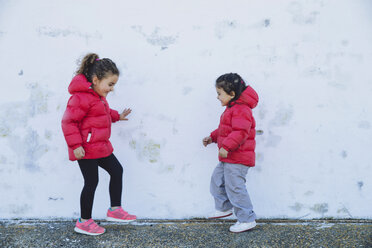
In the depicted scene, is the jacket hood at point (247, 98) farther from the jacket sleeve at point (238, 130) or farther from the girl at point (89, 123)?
the girl at point (89, 123)

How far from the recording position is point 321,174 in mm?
3141

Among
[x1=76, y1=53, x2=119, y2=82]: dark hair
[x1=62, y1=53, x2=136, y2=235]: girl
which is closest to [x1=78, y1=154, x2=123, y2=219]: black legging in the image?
[x1=62, y1=53, x2=136, y2=235]: girl

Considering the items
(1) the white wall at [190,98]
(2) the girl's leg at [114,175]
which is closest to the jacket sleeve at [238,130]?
(1) the white wall at [190,98]

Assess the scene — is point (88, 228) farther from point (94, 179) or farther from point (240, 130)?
point (240, 130)

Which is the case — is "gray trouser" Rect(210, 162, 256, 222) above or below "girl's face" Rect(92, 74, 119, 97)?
below

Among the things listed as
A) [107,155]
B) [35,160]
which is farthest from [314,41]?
[35,160]

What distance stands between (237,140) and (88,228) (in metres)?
1.36

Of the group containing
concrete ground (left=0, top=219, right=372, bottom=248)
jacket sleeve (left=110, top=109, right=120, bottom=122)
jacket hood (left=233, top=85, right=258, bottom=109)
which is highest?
jacket hood (left=233, top=85, right=258, bottom=109)

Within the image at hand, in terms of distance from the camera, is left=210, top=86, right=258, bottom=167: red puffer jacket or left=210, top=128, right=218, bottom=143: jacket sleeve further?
left=210, top=128, right=218, bottom=143: jacket sleeve

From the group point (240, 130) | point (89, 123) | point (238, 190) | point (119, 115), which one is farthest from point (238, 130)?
point (89, 123)

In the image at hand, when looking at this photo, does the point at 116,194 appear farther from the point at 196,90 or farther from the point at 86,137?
the point at 196,90

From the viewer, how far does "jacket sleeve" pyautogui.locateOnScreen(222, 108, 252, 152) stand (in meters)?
2.70

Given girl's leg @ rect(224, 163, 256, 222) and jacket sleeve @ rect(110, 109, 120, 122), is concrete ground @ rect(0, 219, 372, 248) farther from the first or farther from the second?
jacket sleeve @ rect(110, 109, 120, 122)

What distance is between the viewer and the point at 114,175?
294 centimetres
